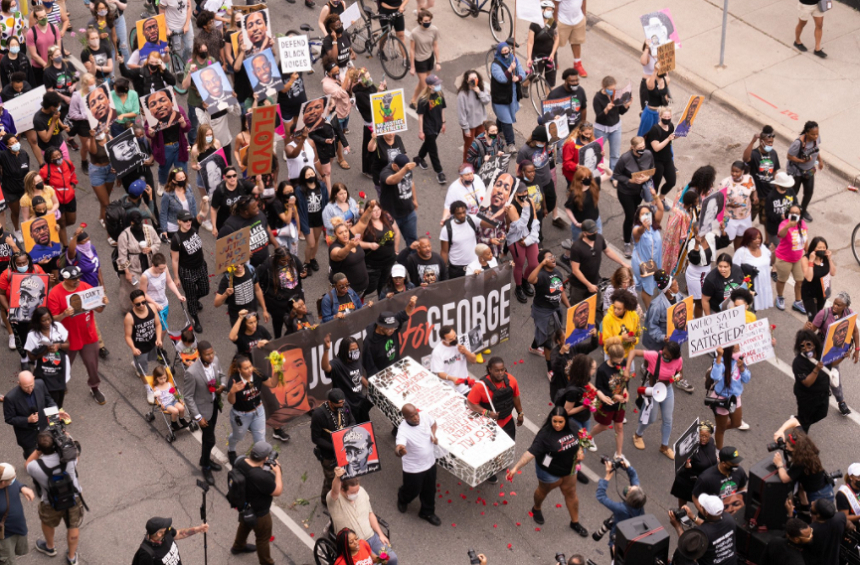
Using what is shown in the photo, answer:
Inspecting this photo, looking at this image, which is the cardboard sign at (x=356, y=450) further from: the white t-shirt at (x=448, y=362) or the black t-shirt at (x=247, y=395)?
the white t-shirt at (x=448, y=362)

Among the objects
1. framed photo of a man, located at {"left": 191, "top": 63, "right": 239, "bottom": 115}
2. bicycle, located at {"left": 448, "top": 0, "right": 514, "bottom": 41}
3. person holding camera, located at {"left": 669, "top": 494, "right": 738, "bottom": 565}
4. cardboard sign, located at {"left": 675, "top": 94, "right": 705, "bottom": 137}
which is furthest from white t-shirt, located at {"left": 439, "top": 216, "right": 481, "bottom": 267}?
bicycle, located at {"left": 448, "top": 0, "right": 514, "bottom": 41}

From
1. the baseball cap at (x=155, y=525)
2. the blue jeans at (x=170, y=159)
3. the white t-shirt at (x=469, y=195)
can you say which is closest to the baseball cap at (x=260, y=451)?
the baseball cap at (x=155, y=525)

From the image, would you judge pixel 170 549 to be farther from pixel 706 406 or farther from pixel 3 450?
pixel 706 406

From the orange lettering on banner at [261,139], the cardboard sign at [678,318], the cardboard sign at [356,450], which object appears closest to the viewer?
the cardboard sign at [356,450]

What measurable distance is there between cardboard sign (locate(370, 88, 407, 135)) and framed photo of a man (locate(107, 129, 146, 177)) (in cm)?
343

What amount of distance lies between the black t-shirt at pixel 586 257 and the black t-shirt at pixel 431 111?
3768mm

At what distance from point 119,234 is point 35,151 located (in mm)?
3102

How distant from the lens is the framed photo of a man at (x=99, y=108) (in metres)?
16.7

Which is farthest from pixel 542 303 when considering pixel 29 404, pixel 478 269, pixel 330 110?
pixel 29 404

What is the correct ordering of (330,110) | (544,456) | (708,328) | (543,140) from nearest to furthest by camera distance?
(544,456) → (708,328) → (543,140) → (330,110)

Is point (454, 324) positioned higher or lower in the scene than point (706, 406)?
higher

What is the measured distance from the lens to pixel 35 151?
17.3 metres

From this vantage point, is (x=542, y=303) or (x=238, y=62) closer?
(x=542, y=303)

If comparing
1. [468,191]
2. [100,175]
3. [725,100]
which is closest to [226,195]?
[100,175]
